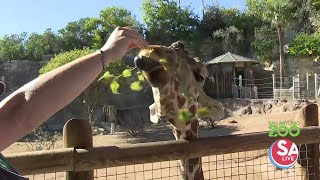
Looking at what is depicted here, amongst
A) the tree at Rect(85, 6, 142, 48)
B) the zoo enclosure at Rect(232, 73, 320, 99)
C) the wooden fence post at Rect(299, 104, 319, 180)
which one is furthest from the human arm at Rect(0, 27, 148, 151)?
the tree at Rect(85, 6, 142, 48)

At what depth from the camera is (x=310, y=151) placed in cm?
291

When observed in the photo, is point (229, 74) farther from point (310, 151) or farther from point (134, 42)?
point (134, 42)

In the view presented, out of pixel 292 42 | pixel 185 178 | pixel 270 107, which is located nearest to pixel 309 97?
pixel 270 107

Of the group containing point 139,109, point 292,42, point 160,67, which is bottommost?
point 139,109

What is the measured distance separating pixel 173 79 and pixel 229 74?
764 inches

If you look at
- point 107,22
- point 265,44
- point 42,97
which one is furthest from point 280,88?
point 42,97

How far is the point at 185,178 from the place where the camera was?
2.26m

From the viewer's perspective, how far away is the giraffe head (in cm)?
195

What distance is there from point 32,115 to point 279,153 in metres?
2.08

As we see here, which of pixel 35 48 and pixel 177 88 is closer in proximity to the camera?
pixel 177 88

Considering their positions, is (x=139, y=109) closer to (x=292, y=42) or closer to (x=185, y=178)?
(x=292, y=42)

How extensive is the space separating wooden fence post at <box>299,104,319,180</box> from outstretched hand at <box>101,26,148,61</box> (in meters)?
1.90

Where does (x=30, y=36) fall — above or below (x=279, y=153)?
above

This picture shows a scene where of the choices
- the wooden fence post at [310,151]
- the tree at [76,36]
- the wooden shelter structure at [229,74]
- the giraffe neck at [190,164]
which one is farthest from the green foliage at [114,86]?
the tree at [76,36]
